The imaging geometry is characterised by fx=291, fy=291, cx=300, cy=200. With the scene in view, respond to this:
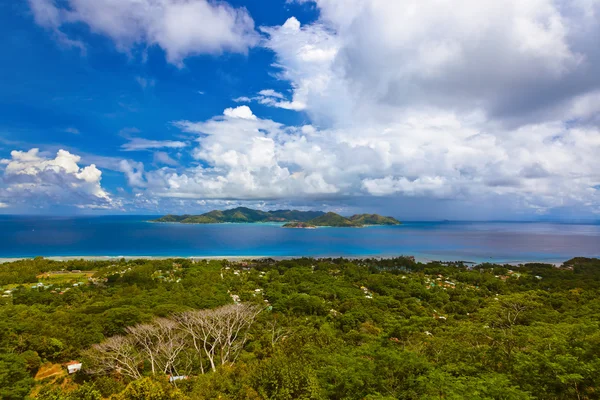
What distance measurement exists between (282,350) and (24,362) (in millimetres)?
13912

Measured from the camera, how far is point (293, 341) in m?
19.6

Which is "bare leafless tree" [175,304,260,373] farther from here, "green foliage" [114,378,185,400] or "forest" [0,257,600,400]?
"green foliage" [114,378,185,400]

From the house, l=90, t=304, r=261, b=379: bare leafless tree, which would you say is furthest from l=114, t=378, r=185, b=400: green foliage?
the house

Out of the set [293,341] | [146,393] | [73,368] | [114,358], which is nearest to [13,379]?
[73,368]

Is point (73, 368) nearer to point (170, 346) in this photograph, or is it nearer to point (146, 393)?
point (170, 346)

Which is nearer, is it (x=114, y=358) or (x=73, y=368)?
(x=114, y=358)

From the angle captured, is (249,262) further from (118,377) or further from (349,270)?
(118,377)

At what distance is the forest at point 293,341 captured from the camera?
33.2ft

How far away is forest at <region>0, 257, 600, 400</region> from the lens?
10.1 m

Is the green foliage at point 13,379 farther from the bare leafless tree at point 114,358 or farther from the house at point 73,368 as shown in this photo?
the bare leafless tree at point 114,358

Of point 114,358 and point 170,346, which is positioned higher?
point 170,346

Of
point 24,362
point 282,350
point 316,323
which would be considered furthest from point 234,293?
point 24,362

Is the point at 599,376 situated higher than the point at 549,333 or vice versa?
the point at 599,376

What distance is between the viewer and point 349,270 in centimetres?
5256
